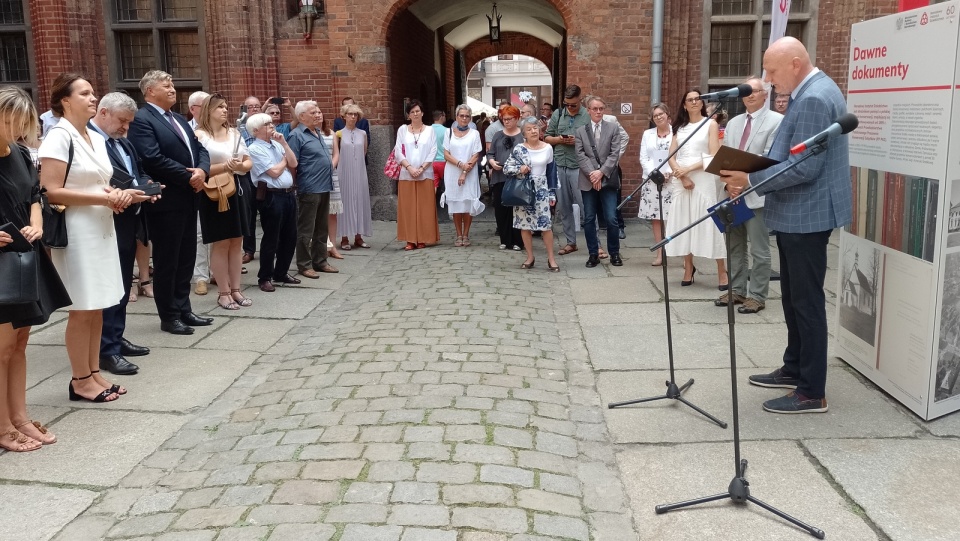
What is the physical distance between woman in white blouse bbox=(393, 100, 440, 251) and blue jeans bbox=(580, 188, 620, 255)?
2.16m

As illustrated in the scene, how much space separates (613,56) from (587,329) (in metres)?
6.85

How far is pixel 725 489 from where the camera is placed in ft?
12.9

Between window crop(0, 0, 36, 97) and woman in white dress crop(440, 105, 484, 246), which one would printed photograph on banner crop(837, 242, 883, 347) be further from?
window crop(0, 0, 36, 97)

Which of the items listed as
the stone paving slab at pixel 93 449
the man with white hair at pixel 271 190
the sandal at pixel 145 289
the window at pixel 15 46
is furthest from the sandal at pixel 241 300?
the window at pixel 15 46

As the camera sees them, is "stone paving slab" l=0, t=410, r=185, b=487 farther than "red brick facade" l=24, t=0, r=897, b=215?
No

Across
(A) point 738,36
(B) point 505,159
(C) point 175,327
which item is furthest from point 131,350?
(A) point 738,36

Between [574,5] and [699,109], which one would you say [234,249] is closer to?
[699,109]

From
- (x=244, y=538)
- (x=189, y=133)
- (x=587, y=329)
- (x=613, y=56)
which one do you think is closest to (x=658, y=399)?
(x=587, y=329)

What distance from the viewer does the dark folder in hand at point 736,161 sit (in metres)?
4.10

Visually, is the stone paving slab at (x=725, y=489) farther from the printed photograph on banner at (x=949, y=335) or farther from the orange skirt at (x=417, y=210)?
the orange skirt at (x=417, y=210)

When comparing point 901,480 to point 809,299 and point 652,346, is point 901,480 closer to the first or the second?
point 809,299

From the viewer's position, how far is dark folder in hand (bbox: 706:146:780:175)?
13.4 feet

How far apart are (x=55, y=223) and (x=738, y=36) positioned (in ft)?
35.6

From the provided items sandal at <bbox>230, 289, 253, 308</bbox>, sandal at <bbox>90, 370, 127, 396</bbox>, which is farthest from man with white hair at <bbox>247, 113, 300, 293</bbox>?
sandal at <bbox>90, 370, 127, 396</bbox>
